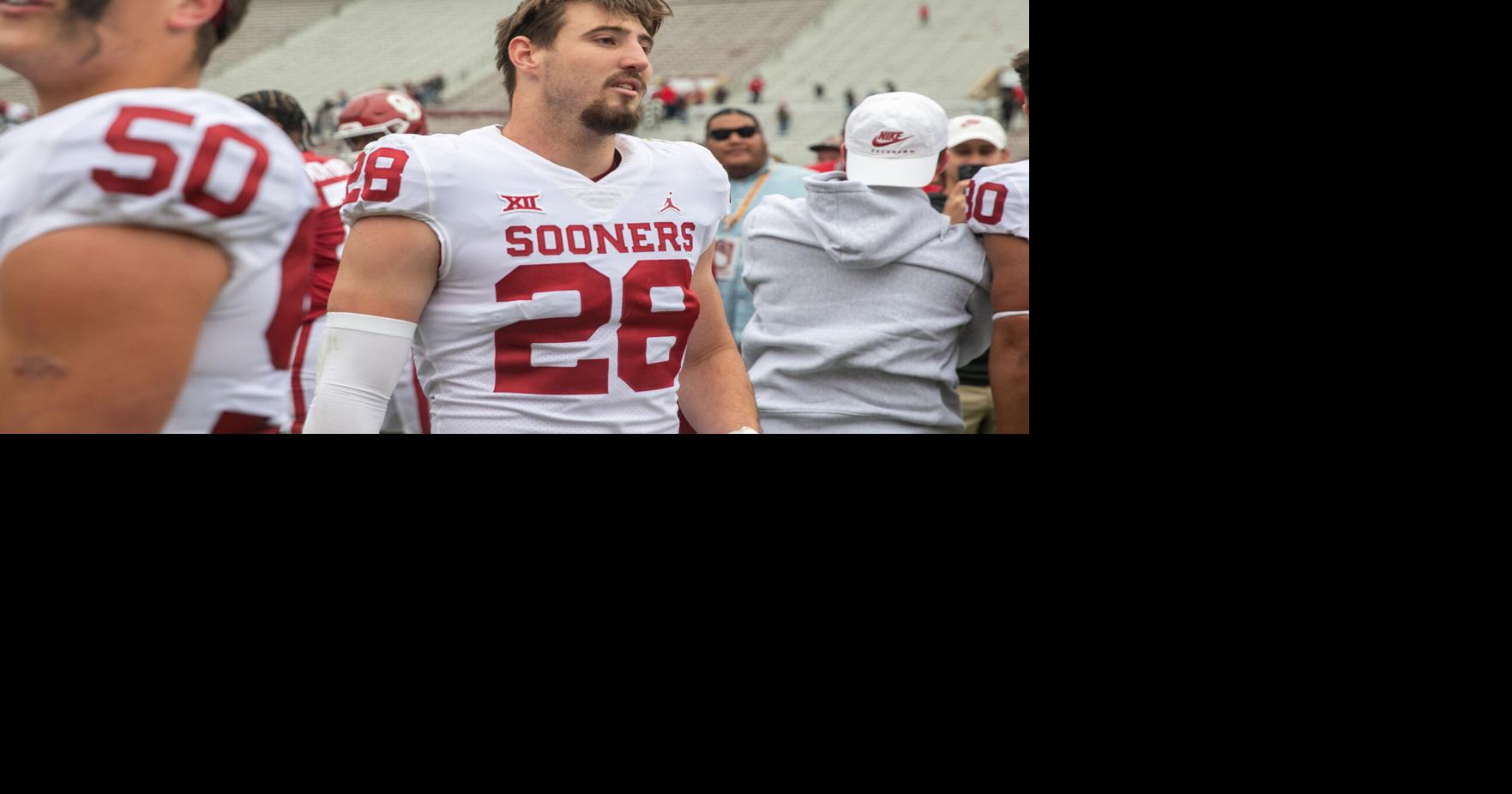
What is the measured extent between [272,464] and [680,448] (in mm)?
443

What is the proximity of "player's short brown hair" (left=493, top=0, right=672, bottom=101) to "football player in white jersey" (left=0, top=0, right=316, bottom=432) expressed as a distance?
0.95 metres

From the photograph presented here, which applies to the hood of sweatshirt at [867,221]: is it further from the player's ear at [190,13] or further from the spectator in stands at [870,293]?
the player's ear at [190,13]

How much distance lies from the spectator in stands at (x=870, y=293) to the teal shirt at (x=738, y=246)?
955mm

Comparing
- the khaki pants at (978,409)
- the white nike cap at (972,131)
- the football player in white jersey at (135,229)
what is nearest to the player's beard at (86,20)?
the football player in white jersey at (135,229)

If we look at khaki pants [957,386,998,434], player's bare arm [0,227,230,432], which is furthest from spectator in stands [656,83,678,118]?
player's bare arm [0,227,230,432]

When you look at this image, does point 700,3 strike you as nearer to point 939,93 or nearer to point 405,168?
point 939,93

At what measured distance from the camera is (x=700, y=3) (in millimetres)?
30219

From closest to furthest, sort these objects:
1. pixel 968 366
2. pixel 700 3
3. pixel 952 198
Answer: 1. pixel 952 198
2. pixel 968 366
3. pixel 700 3

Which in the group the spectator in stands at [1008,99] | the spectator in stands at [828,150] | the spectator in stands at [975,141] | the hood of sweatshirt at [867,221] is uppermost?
the spectator in stands at [1008,99]

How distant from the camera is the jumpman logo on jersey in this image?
2174mm

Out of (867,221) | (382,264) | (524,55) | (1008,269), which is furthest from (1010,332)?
(382,264)

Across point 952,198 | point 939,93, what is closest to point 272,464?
point 952,198

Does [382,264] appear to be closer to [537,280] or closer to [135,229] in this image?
[537,280]

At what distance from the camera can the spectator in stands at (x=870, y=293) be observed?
2771 mm
